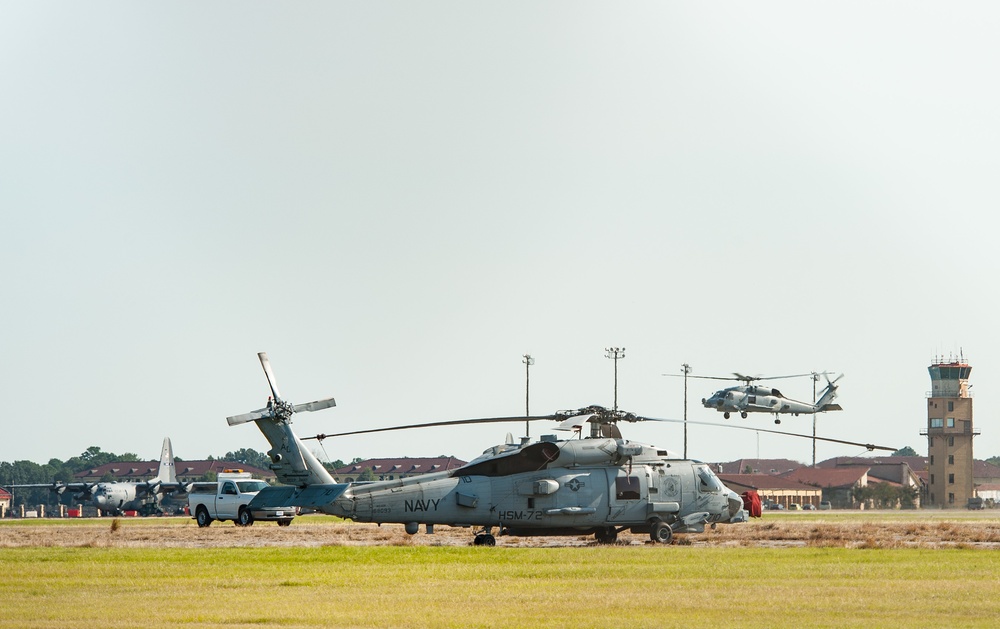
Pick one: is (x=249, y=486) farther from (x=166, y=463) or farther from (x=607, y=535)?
(x=166, y=463)

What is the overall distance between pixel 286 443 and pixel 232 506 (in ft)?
49.9

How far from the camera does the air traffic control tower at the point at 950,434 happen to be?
151 meters

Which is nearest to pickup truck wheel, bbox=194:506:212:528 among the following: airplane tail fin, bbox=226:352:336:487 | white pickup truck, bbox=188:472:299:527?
white pickup truck, bbox=188:472:299:527

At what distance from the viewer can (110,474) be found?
A: 19500 centimetres

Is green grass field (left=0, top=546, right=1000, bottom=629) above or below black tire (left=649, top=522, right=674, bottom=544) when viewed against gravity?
below

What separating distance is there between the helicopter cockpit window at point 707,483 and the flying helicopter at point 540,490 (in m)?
0.04

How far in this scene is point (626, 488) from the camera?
35844 mm

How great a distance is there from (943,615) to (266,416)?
2343 centimetres

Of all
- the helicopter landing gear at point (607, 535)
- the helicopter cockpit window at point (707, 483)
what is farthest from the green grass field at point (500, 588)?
the helicopter cockpit window at point (707, 483)

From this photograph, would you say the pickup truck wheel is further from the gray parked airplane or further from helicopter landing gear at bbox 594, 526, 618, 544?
the gray parked airplane

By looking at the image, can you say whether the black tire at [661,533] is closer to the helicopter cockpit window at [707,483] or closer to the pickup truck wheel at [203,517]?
the helicopter cockpit window at [707,483]

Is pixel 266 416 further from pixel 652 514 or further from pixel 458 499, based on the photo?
pixel 652 514

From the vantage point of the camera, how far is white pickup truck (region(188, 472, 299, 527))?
50.8m

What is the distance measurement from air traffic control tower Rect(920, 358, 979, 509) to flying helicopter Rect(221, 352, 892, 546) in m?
121
